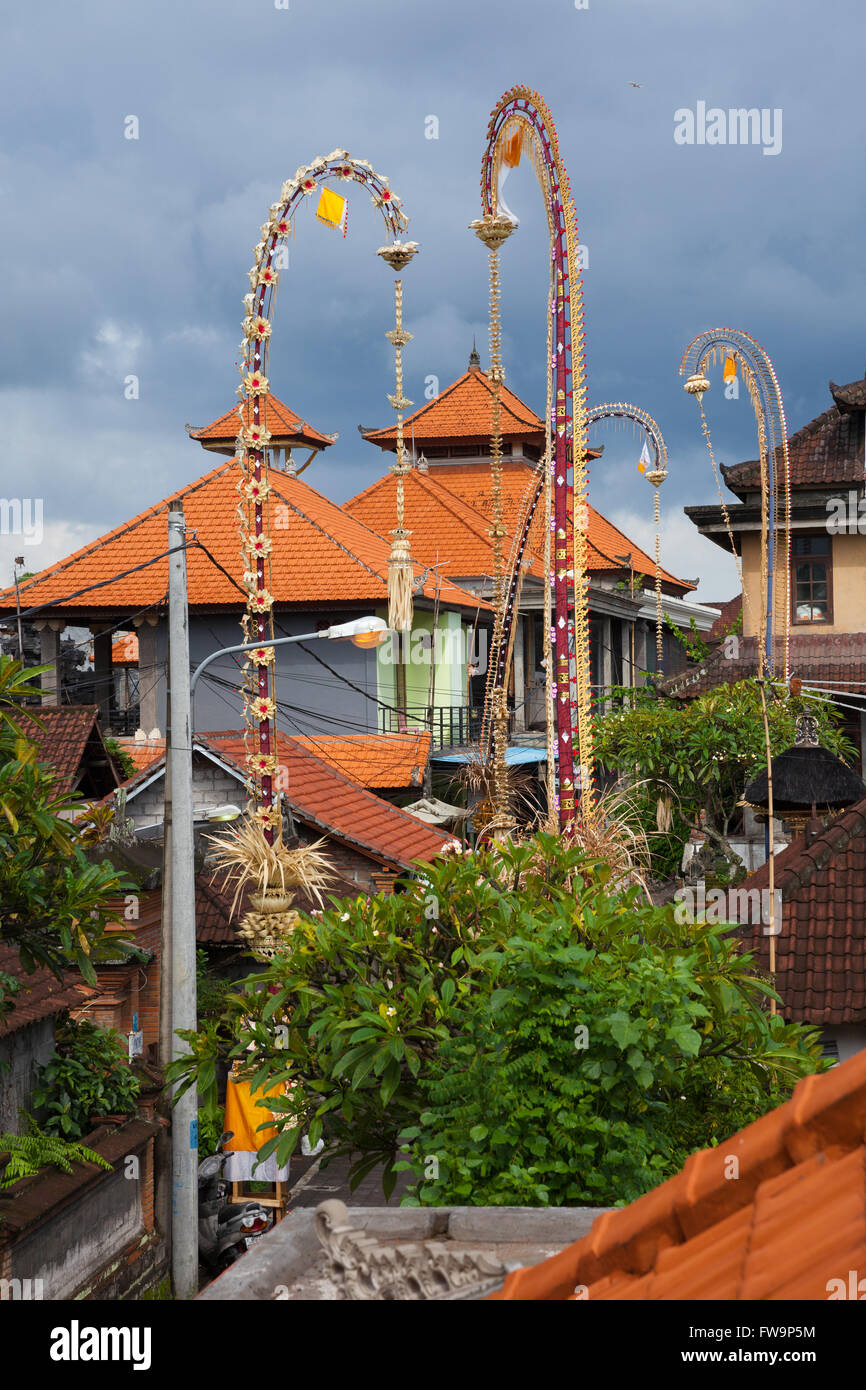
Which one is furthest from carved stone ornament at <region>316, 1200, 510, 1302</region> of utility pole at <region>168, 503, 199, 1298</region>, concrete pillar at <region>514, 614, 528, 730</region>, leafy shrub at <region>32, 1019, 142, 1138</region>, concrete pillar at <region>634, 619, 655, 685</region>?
concrete pillar at <region>634, 619, 655, 685</region>

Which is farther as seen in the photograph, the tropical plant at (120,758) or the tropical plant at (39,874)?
the tropical plant at (120,758)

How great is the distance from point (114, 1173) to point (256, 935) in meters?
3.22

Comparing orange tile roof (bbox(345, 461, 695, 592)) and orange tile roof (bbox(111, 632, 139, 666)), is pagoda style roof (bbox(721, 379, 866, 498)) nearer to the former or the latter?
orange tile roof (bbox(345, 461, 695, 592))

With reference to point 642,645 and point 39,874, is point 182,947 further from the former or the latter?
point 642,645

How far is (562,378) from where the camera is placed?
1026 centimetres

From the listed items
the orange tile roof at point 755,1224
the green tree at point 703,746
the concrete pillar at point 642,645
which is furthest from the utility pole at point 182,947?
the concrete pillar at point 642,645

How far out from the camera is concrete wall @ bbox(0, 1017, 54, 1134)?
11523mm

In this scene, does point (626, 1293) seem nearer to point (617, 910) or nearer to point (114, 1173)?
point (617, 910)

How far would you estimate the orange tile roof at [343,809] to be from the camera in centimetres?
2025

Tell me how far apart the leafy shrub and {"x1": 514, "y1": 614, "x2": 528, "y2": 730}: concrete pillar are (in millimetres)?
21258

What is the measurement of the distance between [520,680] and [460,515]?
20.0ft

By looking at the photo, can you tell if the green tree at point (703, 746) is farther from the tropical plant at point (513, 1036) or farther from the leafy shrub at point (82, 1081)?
the tropical plant at point (513, 1036)

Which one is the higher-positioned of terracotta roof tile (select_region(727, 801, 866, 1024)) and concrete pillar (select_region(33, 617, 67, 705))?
concrete pillar (select_region(33, 617, 67, 705))

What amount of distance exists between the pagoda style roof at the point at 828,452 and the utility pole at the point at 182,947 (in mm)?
14311
